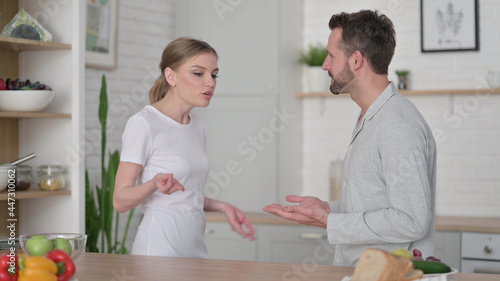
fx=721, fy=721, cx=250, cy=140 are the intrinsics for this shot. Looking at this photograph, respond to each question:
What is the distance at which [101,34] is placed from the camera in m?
4.75

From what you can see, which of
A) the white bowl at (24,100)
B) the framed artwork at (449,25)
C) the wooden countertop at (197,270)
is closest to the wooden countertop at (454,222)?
the framed artwork at (449,25)

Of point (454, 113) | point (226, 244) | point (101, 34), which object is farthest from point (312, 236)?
point (101, 34)

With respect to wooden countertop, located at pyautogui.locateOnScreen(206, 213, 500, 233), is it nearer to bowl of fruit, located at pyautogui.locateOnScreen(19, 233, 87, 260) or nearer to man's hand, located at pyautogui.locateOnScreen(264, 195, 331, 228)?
man's hand, located at pyautogui.locateOnScreen(264, 195, 331, 228)

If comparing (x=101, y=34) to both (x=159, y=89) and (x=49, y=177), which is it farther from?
(x=159, y=89)

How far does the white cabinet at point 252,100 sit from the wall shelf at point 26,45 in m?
1.51

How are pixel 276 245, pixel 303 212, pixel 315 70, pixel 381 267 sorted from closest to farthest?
1. pixel 381 267
2. pixel 303 212
3. pixel 276 245
4. pixel 315 70

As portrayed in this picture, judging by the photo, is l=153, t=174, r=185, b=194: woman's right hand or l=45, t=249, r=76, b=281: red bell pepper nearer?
l=45, t=249, r=76, b=281: red bell pepper

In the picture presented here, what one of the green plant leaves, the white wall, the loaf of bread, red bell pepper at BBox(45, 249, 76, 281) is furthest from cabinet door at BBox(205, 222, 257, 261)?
the loaf of bread

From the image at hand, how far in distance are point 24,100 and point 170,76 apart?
1.12 metres

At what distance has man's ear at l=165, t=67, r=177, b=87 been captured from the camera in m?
3.00

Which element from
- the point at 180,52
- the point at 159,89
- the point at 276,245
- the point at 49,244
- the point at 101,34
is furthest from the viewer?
the point at 276,245

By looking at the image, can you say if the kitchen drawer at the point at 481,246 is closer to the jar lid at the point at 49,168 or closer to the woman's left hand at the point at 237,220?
the woman's left hand at the point at 237,220

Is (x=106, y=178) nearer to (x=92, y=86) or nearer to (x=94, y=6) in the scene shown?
(x=92, y=86)

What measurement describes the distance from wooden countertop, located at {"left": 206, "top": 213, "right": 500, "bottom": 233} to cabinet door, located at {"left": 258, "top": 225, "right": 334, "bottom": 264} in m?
0.05
